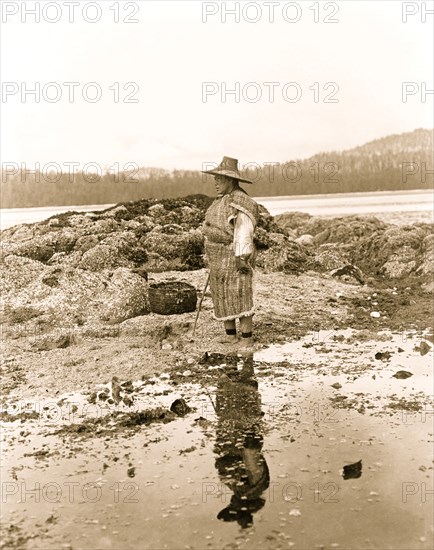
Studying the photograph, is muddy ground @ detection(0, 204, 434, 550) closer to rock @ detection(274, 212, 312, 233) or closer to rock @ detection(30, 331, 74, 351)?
rock @ detection(30, 331, 74, 351)

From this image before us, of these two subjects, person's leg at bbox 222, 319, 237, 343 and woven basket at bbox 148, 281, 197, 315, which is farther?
woven basket at bbox 148, 281, 197, 315

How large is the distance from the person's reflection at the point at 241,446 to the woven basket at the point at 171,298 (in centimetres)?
247

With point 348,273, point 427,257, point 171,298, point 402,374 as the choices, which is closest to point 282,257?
point 348,273

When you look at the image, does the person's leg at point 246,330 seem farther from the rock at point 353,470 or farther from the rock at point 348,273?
the rock at point 348,273

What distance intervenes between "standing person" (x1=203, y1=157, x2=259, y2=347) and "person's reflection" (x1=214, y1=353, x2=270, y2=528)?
0.93 meters

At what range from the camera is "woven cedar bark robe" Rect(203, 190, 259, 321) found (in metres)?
6.47

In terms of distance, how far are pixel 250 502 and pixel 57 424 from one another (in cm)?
196

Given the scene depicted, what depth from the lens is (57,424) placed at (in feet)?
15.8

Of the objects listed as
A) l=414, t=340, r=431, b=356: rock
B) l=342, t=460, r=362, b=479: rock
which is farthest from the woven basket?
l=342, t=460, r=362, b=479: rock

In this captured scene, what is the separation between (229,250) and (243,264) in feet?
0.80

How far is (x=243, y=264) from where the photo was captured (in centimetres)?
651

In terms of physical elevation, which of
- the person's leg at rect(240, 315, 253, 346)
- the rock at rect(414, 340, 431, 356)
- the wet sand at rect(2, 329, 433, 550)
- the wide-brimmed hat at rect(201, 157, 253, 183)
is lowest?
the wet sand at rect(2, 329, 433, 550)

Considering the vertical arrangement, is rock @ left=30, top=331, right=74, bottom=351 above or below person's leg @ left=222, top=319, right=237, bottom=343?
below

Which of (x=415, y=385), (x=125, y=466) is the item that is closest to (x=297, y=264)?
(x=415, y=385)
